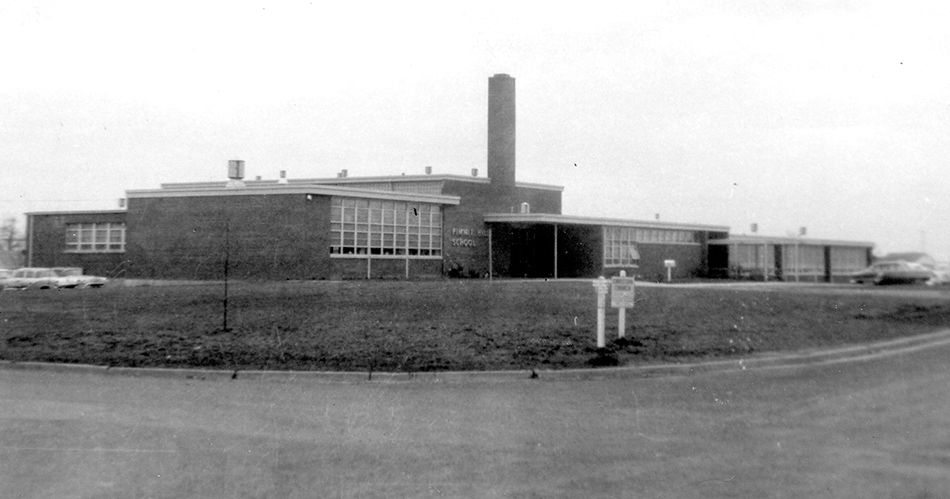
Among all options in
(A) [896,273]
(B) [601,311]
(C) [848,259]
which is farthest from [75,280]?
(A) [896,273]

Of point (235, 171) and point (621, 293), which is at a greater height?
point (235, 171)

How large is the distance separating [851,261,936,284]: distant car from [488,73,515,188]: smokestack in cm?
4108

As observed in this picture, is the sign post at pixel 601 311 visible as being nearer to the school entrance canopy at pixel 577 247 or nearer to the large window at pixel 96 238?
the school entrance canopy at pixel 577 247

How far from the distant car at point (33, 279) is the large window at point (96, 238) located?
4283 mm

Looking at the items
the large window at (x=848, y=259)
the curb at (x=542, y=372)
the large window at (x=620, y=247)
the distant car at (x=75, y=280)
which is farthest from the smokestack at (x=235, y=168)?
the large window at (x=848, y=259)

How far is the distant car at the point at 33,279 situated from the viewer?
35.9 metres

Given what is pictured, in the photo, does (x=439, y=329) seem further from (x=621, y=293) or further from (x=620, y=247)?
(x=620, y=247)

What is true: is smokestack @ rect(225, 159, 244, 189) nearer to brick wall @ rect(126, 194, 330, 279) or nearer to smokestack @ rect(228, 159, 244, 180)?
smokestack @ rect(228, 159, 244, 180)

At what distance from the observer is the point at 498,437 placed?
7977 mm

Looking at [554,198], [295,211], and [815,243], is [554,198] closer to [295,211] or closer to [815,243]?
[295,211]

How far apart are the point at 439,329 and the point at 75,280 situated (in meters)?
27.6

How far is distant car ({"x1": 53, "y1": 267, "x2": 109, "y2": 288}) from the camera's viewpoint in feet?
121

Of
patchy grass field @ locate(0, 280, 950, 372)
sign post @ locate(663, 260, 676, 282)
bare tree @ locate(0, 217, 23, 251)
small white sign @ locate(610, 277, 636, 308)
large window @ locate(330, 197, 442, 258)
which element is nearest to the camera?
patchy grass field @ locate(0, 280, 950, 372)

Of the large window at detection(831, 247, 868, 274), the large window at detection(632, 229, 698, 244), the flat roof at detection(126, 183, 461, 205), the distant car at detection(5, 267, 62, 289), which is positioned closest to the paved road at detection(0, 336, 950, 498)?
the large window at detection(831, 247, 868, 274)
